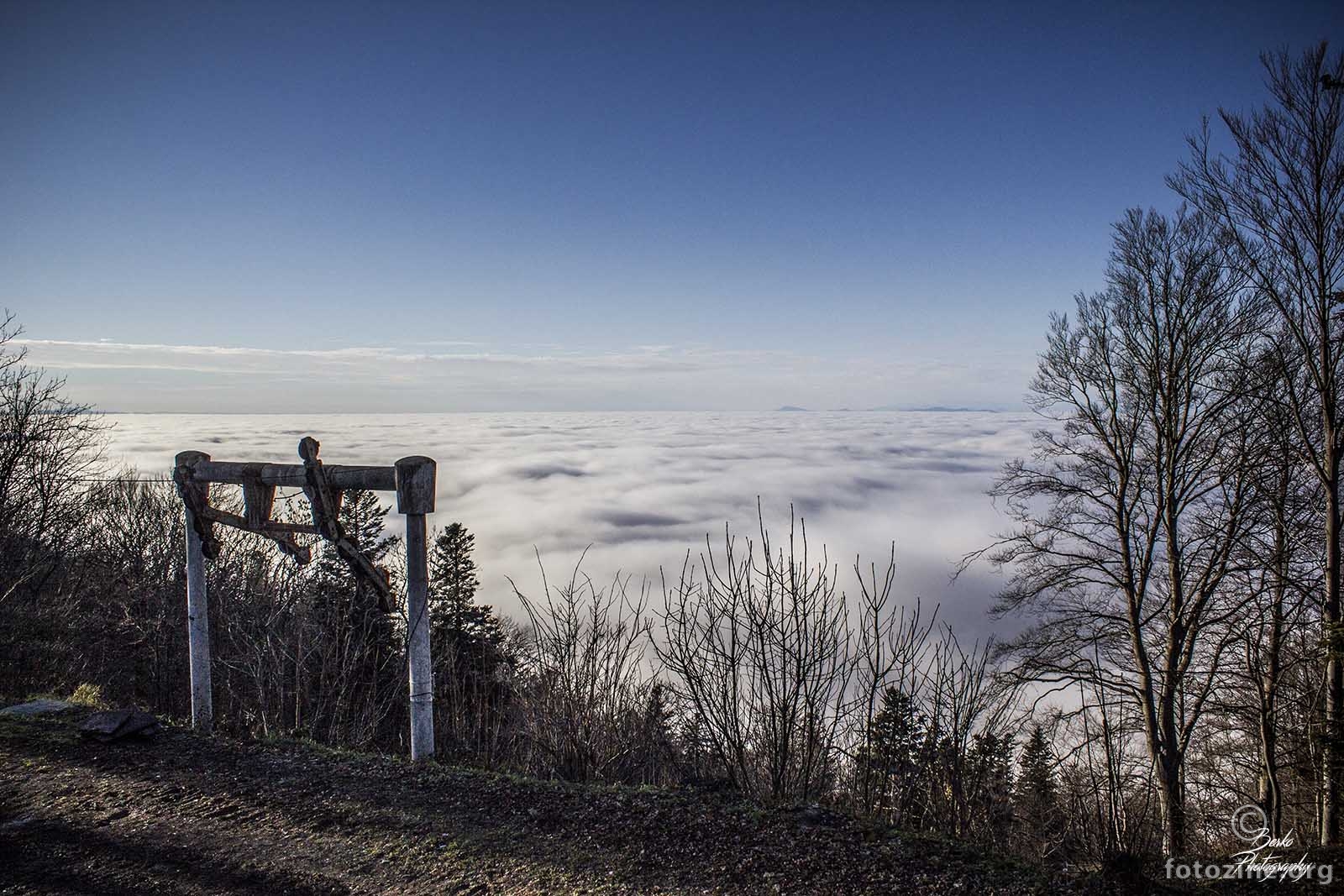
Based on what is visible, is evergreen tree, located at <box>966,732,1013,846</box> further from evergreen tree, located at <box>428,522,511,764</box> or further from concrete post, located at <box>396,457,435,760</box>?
evergreen tree, located at <box>428,522,511,764</box>

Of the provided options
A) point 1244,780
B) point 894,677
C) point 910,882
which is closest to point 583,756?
point 894,677

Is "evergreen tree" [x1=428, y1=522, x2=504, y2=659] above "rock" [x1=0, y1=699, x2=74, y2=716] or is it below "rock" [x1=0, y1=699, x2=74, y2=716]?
below

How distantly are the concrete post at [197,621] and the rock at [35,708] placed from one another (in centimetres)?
137

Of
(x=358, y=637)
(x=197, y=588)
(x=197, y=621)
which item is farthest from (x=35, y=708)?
(x=358, y=637)

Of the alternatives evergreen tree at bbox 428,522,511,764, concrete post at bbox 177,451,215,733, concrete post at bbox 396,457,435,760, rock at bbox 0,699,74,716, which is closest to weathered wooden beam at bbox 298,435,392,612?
concrete post at bbox 396,457,435,760

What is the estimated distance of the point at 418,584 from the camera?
587 cm

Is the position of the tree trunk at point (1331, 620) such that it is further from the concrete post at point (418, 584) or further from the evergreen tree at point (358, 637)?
the evergreen tree at point (358, 637)

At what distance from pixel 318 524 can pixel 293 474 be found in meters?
0.54

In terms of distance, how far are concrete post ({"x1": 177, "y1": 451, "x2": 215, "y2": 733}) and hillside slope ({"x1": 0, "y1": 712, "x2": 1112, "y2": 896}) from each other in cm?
116

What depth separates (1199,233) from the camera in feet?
40.4

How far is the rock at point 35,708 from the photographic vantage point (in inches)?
267

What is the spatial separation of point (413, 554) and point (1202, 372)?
13.6 m

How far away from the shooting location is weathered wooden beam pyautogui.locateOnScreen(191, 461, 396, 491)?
5.97 metres

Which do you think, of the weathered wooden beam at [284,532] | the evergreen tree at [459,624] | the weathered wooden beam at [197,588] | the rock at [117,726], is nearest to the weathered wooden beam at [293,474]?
the weathered wooden beam at [197,588]
